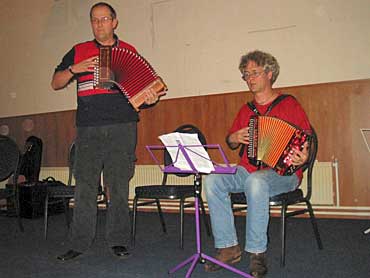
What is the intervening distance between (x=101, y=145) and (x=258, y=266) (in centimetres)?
129

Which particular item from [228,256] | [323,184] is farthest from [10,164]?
[323,184]

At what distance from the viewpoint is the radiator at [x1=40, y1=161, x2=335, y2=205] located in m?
4.11

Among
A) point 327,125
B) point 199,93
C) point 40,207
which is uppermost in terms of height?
point 199,93

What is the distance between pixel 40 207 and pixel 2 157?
956 millimetres

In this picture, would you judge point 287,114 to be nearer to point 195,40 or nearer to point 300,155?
point 300,155

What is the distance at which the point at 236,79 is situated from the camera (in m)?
4.59

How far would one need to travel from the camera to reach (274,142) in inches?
98.6

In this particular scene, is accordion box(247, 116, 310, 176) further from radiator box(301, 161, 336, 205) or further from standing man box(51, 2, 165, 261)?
radiator box(301, 161, 336, 205)

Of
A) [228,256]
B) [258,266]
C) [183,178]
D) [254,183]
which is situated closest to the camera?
[258,266]

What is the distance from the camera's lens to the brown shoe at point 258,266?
92.3 inches

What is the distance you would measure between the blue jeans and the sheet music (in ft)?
1.10

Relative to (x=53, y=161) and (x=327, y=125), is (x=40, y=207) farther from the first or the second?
(x=327, y=125)

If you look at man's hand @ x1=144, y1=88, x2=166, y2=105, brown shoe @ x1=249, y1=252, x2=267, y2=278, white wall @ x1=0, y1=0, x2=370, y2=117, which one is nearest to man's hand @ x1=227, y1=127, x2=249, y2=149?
man's hand @ x1=144, y1=88, x2=166, y2=105

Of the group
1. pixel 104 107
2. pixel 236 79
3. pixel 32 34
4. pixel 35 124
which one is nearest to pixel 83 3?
pixel 32 34
